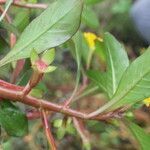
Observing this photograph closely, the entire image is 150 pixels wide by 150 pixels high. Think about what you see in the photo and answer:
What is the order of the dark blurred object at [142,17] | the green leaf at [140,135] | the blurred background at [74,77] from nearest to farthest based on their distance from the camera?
the green leaf at [140,135]
the blurred background at [74,77]
the dark blurred object at [142,17]

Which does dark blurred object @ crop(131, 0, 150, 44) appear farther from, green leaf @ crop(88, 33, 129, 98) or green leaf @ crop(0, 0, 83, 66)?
green leaf @ crop(0, 0, 83, 66)

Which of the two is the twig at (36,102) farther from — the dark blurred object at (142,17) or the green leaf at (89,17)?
the dark blurred object at (142,17)

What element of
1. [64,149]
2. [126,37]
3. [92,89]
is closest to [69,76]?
[64,149]

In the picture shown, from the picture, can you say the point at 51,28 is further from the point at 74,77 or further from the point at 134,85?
the point at 74,77

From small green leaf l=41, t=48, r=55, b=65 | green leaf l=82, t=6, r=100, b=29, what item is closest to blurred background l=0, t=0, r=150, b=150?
green leaf l=82, t=6, r=100, b=29

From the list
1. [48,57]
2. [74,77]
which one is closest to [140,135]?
[48,57]

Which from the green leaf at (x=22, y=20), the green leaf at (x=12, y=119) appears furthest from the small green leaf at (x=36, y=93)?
the green leaf at (x=22, y=20)
